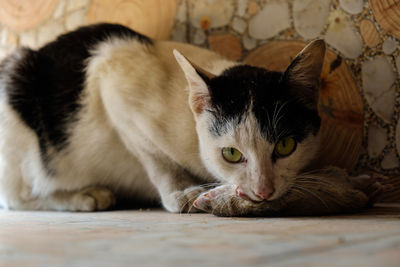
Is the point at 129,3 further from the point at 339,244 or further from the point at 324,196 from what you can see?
the point at 339,244

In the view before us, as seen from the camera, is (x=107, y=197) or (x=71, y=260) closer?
(x=71, y=260)

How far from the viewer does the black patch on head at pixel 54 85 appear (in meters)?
1.91

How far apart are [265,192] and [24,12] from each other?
→ 219 centimetres

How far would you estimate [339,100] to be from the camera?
188cm

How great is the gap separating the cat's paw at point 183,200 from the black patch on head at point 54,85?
641 mm

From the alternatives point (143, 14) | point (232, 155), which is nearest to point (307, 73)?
point (232, 155)

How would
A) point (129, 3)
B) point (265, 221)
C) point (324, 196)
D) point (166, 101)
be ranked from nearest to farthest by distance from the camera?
A: point (265, 221) → point (324, 196) → point (166, 101) → point (129, 3)

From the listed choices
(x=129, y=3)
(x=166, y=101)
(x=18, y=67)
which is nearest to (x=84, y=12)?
(x=129, y=3)

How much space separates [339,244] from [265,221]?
1.29 ft

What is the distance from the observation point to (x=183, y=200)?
62.1 inches

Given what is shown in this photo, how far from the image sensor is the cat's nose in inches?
49.9

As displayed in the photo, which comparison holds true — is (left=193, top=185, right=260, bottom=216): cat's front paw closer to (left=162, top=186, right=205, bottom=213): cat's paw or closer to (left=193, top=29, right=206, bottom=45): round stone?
(left=162, top=186, right=205, bottom=213): cat's paw

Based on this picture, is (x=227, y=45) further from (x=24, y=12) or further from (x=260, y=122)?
(x=24, y=12)

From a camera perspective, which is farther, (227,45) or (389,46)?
(227,45)
